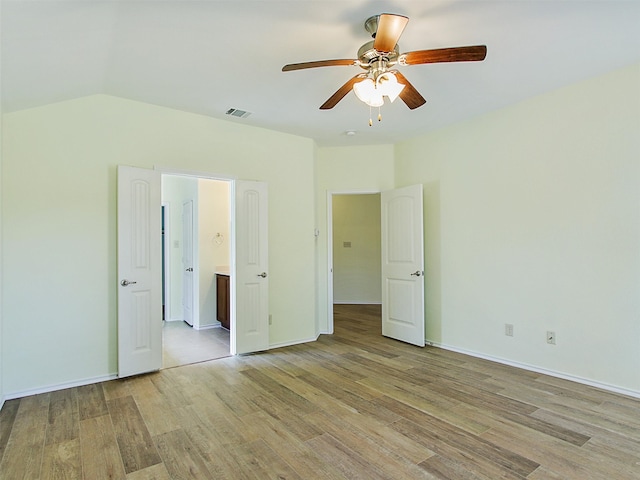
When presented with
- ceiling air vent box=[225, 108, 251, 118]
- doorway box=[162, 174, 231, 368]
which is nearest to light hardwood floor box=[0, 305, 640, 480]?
doorway box=[162, 174, 231, 368]

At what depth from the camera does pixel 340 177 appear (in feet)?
17.0

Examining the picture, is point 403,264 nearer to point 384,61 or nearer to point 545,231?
point 545,231

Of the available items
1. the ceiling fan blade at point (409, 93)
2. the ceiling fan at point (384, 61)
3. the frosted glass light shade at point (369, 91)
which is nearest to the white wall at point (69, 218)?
the ceiling fan at point (384, 61)

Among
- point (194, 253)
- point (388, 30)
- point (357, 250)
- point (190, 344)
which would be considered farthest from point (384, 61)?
point (357, 250)

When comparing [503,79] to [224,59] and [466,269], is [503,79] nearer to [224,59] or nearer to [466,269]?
[466,269]

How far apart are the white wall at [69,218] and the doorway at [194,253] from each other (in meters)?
1.55

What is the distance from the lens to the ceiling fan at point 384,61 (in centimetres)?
201

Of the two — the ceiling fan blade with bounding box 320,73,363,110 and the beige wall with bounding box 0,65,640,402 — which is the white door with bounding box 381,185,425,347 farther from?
the ceiling fan blade with bounding box 320,73,363,110

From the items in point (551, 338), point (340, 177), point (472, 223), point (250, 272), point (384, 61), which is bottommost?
point (551, 338)

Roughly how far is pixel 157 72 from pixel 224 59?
0.63 meters

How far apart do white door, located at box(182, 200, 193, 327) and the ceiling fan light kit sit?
390 centimetres

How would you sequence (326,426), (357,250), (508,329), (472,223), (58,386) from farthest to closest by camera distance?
(357,250) → (472,223) → (508,329) → (58,386) → (326,426)

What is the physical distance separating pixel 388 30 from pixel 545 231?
2.61 m

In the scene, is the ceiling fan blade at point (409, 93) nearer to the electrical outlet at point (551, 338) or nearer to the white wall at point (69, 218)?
the white wall at point (69, 218)
